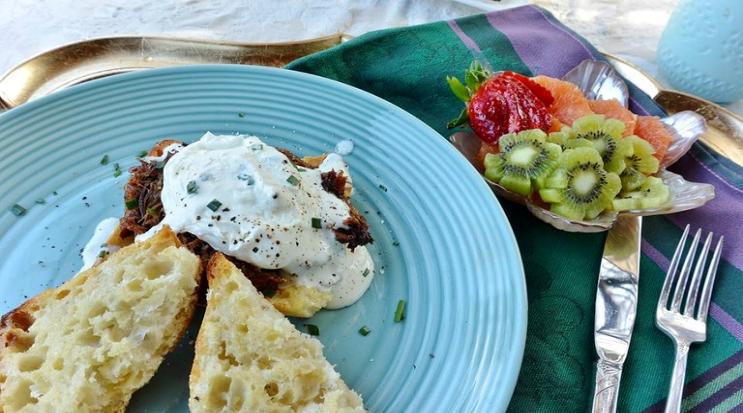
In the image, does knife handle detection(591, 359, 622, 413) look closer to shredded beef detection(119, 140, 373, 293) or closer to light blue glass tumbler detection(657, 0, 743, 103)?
shredded beef detection(119, 140, 373, 293)

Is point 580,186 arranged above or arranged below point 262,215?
below

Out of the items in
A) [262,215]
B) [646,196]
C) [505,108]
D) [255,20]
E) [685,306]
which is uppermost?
[262,215]

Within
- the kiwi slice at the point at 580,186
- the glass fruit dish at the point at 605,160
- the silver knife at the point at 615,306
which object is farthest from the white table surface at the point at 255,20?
the silver knife at the point at 615,306

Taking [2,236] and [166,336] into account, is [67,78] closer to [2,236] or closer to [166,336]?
[2,236]

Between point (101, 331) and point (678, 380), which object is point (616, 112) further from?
point (101, 331)

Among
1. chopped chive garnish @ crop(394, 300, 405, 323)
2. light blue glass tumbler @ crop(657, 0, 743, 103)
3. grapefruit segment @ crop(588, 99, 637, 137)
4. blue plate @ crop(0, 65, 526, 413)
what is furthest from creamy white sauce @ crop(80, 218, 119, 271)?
light blue glass tumbler @ crop(657, 0, 743, 103)

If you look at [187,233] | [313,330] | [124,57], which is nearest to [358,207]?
[313,330]

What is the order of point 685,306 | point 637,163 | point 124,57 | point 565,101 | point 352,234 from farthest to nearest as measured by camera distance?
1. point 124,57
2. point 565,101
3. point 637,163
4. point 685,306
5. point 352,234
